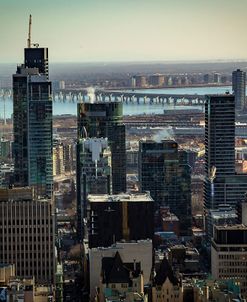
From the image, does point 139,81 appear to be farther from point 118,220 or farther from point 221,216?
point 118,220

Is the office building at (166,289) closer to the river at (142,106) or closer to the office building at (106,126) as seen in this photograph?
the office building at (106,126)

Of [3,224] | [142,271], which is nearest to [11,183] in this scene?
[3,224]

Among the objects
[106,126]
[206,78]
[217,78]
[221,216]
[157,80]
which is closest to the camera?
[221,216]

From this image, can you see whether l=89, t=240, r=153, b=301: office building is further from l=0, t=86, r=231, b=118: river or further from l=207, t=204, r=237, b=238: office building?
l=0, t=86, r=231, b=118: river

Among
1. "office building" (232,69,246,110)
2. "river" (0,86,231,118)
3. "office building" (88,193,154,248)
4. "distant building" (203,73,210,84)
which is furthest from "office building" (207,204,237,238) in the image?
"office building" (232,69,246,110)

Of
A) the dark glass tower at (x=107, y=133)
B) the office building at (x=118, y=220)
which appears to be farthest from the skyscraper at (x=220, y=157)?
the office building at (x=118, y=220)

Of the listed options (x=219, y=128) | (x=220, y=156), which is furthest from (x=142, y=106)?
(x=220, y=156)

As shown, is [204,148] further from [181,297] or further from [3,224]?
[181,297]
